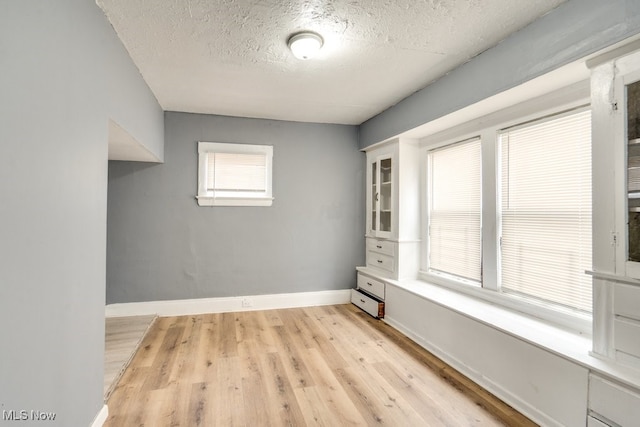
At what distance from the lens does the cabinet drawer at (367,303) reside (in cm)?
389

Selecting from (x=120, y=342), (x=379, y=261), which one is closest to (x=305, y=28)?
(x=379, y=261)

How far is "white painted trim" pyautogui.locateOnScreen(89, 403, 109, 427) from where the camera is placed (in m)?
1.84

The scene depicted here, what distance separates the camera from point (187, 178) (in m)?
4.08

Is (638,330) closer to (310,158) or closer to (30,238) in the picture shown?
(30,238)

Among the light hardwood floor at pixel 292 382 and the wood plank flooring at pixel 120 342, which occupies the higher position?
the wood plank flooring at pixel 120 342

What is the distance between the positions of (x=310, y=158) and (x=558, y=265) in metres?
3.09

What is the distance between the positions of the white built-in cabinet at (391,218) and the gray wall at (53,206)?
2946mm

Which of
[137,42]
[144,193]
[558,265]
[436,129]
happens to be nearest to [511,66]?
[436,129]

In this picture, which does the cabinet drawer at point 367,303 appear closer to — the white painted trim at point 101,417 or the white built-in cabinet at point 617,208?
the white built-in cabinet at point 617,208

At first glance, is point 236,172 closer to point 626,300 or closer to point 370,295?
point 370,295

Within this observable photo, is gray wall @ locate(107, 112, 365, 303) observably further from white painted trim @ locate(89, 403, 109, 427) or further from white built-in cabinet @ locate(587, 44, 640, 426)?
white built-in cabinet @ locate(587, 44, 640, 426)

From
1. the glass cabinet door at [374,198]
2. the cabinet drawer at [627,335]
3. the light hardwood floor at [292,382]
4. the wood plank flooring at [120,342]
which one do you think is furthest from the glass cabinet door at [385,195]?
the wood plank flooring at [120,342]

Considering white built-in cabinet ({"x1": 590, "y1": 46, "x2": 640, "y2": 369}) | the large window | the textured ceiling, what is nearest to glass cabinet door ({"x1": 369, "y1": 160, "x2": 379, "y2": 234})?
the large window

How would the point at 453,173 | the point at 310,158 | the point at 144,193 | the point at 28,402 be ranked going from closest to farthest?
the point at 28,402 < the point at 453,173 < the point at 144,193 < the point at 310,158
